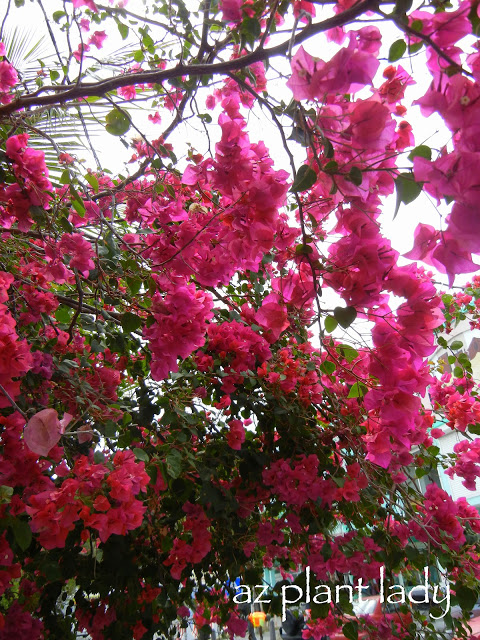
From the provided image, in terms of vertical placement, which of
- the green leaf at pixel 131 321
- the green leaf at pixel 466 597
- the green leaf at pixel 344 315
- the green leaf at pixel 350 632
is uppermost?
the green leaf at pixel 131 321

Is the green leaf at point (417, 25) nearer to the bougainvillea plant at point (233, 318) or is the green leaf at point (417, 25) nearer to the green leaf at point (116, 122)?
the bougainvillea plant at point (233, 318)

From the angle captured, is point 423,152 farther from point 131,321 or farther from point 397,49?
point 131,321

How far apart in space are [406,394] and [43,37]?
2262mm

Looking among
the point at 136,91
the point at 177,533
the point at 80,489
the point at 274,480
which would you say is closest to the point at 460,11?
the point at 80,489

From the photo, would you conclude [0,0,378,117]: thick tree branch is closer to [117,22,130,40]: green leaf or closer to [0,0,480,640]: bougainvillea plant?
[0,0,480,640]: bougainvillea plant

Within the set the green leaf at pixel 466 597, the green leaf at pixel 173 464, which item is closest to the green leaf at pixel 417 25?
the green leaf at pixel 173 464

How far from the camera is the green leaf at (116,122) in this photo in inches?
43.5

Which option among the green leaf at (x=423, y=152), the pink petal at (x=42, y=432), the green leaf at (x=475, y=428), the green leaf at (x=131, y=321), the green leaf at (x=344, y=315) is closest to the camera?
the green leaf at (x=423, y=152)

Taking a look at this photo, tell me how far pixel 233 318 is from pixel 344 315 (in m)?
0.96

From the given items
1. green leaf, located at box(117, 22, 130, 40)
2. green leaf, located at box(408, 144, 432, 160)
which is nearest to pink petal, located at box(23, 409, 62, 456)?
green leaf, located at box(408, 144, 432, 160)

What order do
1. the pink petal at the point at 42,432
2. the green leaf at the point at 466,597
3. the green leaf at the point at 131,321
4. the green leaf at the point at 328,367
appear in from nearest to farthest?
the pink petal at the point at 42,432
the green leaf at the point at 328,367
the green leaf at the point at 131,321
the green leaf at the point at 466,597

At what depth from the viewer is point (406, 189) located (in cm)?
66

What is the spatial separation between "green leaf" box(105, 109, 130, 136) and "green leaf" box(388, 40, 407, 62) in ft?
2.17

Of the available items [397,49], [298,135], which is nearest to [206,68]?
[298,135]
